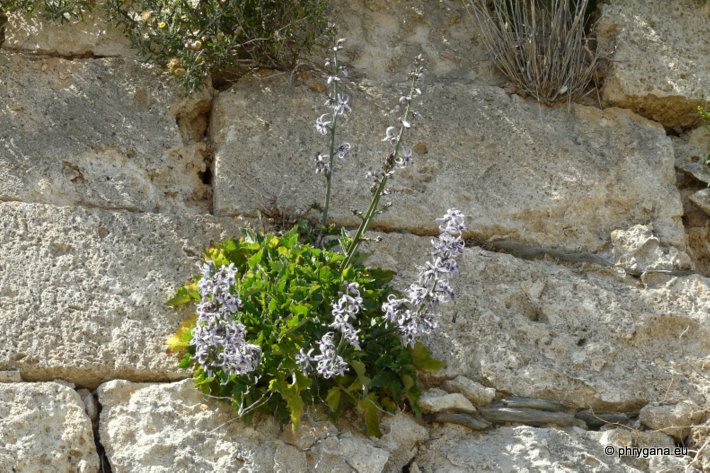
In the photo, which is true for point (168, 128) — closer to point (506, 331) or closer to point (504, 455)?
point (506, 331)

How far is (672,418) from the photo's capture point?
4.15m

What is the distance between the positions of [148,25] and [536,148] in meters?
1.72

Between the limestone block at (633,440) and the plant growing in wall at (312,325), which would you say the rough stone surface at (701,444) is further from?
the plant growing in wall at (312,325)

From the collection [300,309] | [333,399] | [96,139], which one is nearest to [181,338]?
[300,309]

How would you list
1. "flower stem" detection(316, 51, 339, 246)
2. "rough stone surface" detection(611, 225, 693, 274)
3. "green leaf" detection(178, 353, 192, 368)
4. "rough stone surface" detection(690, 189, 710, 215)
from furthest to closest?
"rough stone surface" detection(690, 189, 710, 215) < "rough stone surface" detection(611, 225, 693, 274) < "flower stem" detection(316, 51, 339, 246) < "green leaf" detection(178, 353, 192, 368)

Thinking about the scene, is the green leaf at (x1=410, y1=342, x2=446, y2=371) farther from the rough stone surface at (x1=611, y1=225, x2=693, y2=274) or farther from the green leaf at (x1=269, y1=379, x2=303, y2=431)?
the rough stone surface at (x1=611, y1=225, x2=693, y2=274)

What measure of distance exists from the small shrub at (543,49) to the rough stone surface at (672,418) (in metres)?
1.52

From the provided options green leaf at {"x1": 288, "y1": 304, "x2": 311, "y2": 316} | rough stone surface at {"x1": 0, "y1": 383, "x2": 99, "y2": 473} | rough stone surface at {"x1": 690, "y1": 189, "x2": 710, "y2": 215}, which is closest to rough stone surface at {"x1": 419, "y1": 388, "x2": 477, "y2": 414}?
green leaf at {"x1": 288, "y1": 304, "x2": 311, "y2": 316}

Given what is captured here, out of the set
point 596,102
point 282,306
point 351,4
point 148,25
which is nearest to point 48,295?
point 282,306

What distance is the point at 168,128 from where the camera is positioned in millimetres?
4715

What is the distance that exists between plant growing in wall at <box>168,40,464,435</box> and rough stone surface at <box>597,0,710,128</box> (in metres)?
1.44

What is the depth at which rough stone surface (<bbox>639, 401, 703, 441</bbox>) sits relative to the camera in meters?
4.14

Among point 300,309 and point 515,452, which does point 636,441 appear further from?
point 300,309

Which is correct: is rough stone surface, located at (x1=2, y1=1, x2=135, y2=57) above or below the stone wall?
above
